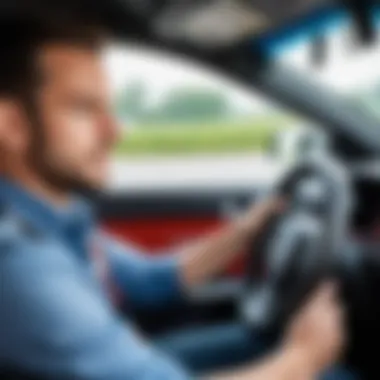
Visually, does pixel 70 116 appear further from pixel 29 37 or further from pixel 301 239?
pixel 301 239

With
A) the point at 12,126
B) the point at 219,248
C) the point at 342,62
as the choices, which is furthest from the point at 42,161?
the point at 342,62

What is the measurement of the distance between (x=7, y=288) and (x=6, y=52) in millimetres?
302

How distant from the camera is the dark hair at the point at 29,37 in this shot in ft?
4.61

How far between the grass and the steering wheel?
8 cm

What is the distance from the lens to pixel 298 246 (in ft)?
5.32

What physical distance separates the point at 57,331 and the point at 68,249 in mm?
125

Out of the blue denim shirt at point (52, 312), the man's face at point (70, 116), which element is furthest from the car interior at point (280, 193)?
the blue denim shirt at point (52, 312)

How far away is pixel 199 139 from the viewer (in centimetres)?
162

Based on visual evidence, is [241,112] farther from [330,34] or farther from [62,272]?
[62,272]

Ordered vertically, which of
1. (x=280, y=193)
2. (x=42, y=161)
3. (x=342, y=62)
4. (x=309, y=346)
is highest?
(x=342, y=62)

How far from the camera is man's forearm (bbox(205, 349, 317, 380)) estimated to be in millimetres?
1485

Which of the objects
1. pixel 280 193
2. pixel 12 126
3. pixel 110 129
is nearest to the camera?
pixel 12 126

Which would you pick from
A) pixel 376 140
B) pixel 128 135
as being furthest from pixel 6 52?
pixel 376 140

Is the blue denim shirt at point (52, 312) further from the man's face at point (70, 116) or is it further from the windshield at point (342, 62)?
the windshield at point (342, 62)
